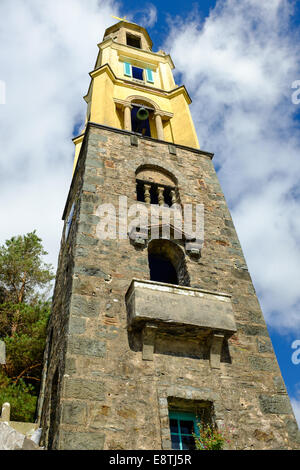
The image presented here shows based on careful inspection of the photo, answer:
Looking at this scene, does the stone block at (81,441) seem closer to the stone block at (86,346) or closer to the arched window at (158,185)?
the stone block at (86,346)

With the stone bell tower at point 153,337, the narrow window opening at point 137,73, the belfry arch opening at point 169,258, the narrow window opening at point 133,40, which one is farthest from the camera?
the narrow window opening at point 133,40

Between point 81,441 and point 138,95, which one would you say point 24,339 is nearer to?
point 81,441

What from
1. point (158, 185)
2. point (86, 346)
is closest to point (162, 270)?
point (158, 185)

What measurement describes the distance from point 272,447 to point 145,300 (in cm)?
299

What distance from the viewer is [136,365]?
6.37m

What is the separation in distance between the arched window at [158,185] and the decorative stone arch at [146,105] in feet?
8.94

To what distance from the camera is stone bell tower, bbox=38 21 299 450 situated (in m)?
5.84

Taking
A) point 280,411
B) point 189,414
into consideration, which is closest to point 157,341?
point 189,414

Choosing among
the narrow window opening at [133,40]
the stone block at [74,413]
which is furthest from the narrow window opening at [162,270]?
the narrow window opening at [133,40]

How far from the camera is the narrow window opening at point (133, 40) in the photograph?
19.6 m

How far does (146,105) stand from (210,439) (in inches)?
461

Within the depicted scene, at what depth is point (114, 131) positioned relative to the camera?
438 inches

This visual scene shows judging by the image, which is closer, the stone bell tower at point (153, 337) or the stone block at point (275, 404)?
the stone bell tower at point (153, 337)

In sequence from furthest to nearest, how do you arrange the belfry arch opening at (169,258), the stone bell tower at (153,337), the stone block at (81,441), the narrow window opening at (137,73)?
the narrow window opening at (137,73)
the belfry arch opening at (169,258)
the stone bell tower at (153,337)
the stone block at (81,441)
